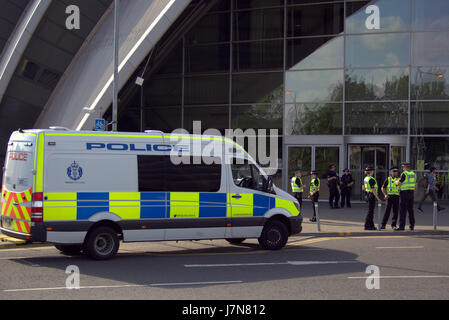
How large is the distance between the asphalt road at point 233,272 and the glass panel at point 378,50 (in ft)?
42.3

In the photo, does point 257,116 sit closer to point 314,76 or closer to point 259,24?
point 314,76

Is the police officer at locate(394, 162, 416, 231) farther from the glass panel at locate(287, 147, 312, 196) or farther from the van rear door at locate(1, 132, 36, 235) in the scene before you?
the van rear door at locate(1, 132, 36, 235)

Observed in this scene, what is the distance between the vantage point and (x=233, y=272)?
9617mm

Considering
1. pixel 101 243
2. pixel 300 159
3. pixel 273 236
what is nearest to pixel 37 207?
pixel 101 243

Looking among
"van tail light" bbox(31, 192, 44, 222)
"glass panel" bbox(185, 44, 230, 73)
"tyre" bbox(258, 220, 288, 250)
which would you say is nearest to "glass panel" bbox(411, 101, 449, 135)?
"glass panel" bbox(185, 44, 230, 73)

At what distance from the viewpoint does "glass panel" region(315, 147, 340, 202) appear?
25422 millimetres

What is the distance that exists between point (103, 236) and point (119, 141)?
177 cm

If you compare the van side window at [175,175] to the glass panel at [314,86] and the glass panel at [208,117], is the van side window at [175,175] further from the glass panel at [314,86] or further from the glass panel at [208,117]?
the glass panel at [208,117]

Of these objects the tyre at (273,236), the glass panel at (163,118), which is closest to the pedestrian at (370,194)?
the tyre at (273,236)

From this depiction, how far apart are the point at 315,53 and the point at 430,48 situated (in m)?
4.74

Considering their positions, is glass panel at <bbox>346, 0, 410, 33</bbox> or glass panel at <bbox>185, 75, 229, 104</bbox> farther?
glass panel at <bbox>185, 75, 229, 104</bbox>

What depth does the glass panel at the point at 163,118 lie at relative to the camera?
28328 millimetres

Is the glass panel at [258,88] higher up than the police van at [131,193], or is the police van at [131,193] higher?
the glass panel at [258,88]

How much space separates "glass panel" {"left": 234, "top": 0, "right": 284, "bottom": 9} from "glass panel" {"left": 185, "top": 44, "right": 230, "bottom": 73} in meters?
1.91
